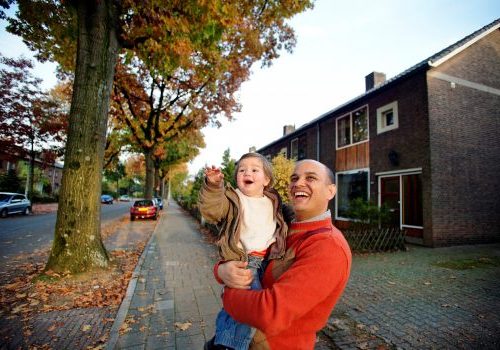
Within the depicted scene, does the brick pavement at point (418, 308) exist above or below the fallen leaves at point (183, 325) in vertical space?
above

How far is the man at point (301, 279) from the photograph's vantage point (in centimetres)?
123

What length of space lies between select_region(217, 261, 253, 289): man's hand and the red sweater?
0.04m

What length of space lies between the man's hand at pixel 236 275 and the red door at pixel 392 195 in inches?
466

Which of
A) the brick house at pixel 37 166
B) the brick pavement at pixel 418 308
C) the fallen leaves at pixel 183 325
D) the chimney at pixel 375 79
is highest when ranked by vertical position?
the chimney at pixel 375 79

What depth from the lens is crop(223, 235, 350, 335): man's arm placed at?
120 centimetres

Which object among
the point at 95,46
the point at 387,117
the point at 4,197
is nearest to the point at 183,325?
the point at 95,46

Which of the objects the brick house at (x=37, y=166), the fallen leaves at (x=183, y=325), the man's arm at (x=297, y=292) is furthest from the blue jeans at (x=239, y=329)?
the brick house at (x=37, y=166)

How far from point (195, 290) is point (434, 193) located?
9952 mm

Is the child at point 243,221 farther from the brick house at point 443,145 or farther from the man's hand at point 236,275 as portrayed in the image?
the brick house at point 443,145

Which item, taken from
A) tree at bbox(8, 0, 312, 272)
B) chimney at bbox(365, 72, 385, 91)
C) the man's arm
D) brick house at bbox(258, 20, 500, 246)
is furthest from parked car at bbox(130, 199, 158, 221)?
the man's arm

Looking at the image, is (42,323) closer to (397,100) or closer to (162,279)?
(162,279)

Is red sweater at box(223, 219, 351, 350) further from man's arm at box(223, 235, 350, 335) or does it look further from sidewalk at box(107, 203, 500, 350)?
sidewalk at box(107, 203, 500, 350)

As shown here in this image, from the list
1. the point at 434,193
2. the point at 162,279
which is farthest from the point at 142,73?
the point at 434,193

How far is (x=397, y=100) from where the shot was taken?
12461mm
